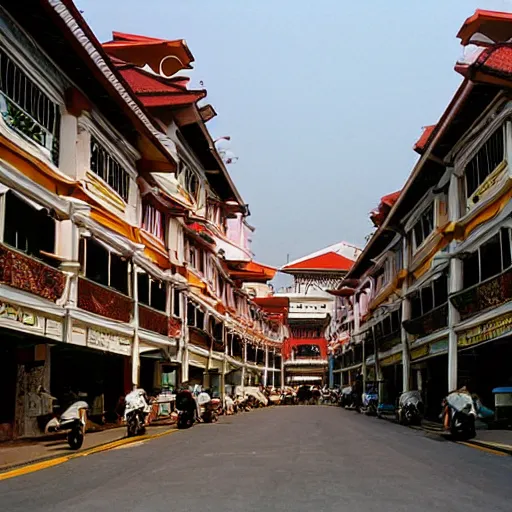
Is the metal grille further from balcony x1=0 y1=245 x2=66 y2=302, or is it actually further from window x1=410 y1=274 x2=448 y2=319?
window x1=410 y1=274 x2=448 y2=319

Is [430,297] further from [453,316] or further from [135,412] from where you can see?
[135,412]

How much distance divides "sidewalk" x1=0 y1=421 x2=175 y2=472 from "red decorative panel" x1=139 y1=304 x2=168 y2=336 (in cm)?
427

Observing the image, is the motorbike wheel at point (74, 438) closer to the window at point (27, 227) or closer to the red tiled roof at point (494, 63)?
the window at point (27, 227)

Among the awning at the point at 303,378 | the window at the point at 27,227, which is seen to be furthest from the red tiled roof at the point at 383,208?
the awning at the point at 303,378

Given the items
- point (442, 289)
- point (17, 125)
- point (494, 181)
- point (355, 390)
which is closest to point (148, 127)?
point (17, 125)

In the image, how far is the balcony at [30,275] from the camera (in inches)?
565

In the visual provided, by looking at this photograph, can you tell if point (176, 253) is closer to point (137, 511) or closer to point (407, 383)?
point (407, 383)

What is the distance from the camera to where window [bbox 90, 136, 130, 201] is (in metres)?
20.8

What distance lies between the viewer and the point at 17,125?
15930 mm

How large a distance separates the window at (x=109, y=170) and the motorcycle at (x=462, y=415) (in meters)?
10.4

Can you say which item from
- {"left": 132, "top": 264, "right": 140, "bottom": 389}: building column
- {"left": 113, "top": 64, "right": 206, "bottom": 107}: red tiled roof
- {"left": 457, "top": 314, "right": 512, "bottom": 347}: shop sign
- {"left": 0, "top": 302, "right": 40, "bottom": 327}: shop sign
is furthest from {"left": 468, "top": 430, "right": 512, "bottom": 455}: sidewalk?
{"left": 113, "top": 64, "right": 206, "bottom": 107}: red tiled roof

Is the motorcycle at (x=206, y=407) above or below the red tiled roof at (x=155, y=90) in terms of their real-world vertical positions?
below

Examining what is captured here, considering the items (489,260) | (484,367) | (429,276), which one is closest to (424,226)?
(429,276)

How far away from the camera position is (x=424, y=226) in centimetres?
2975
